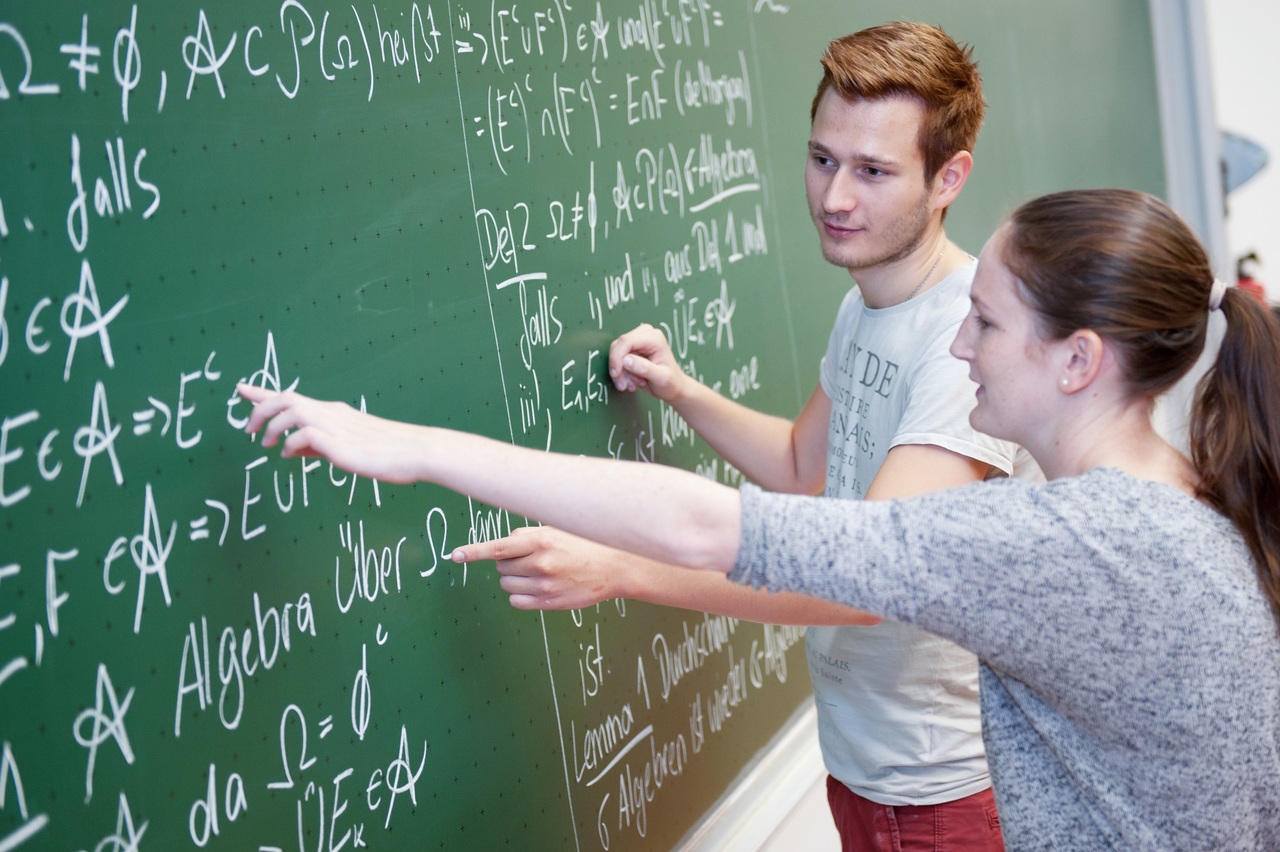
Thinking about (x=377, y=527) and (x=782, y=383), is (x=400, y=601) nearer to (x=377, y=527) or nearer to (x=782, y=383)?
(x=377, y=527)

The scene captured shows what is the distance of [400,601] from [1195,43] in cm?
548

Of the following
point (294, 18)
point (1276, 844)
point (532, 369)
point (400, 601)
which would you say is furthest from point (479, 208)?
point (1276, 844)

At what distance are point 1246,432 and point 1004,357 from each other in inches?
9.7

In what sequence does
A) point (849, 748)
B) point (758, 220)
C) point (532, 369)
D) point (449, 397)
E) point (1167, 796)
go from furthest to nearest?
point (758, 220) → point (849, 748) → point (532, 369) → point (449, 397) → point (1167, 796)

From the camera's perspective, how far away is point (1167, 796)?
1129mm

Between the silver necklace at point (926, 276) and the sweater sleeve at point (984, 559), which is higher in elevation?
the silver necklace at point (926, 276)

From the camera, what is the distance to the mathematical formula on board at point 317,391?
1005 mm

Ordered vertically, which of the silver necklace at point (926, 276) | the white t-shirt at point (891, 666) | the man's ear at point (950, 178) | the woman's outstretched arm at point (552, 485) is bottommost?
the white t-shirt at point (891, 666)

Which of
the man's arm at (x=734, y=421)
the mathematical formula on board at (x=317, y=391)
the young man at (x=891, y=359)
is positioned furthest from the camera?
the man's arm at (x=734, y=421)

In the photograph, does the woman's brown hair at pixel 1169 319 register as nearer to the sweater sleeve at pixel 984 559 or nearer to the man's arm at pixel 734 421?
the sweater sleeve at pixel 984 559

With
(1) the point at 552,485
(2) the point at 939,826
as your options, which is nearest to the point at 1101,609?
(1) the point at 552,485

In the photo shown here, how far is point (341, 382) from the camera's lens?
4.25ft

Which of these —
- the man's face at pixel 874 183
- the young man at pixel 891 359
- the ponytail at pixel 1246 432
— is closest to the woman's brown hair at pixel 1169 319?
the ponytail at pixel 1246 432

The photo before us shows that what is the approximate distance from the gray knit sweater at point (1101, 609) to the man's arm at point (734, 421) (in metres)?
0.77
